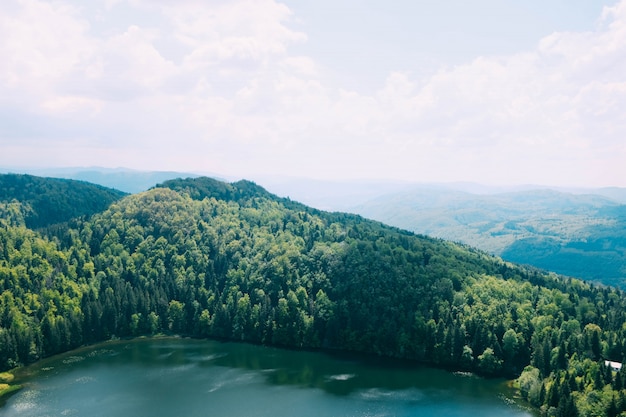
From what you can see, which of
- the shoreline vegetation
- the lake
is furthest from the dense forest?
the lake

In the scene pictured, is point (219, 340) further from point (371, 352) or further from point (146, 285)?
point (371, 352)

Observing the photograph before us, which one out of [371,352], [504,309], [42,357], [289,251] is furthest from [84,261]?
[504,309]

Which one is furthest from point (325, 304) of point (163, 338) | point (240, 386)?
point (163, 338)

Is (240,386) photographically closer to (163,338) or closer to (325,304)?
(325,304)

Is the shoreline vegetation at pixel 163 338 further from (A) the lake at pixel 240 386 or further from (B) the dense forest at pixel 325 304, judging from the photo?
(B) the dense forest at pixel 325 304

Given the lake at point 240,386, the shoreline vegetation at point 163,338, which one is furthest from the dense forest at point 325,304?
the lake at point 240,386

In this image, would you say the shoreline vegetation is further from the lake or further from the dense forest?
the dense forest

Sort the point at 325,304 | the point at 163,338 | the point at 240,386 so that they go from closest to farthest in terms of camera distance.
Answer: the point at 240,386 → the point at 325,304 → the point at 163,338
